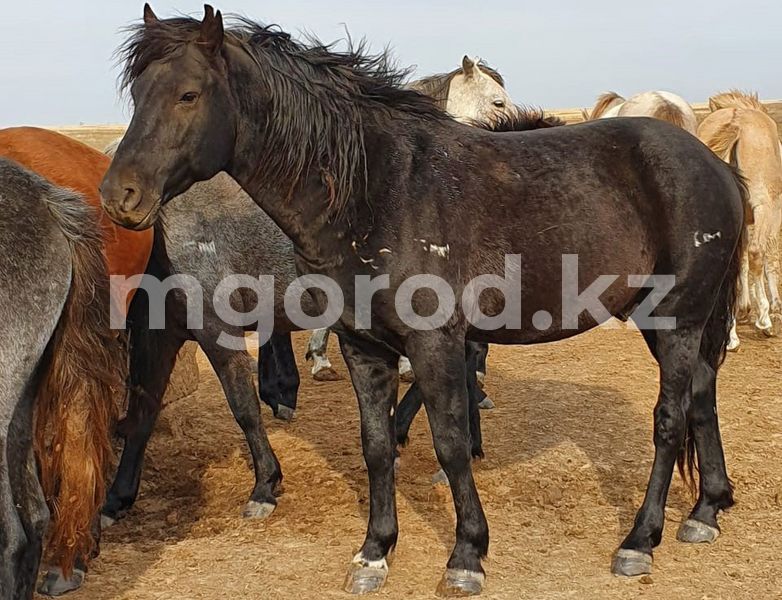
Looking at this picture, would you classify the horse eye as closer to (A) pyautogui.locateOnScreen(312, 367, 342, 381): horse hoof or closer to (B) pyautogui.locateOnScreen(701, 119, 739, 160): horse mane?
(A) pyautogui.locateOnScreen(312, 367, 342, 381): horse hoof

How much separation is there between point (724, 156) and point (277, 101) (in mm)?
5842

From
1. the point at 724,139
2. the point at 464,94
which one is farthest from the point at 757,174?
the point at 464,94

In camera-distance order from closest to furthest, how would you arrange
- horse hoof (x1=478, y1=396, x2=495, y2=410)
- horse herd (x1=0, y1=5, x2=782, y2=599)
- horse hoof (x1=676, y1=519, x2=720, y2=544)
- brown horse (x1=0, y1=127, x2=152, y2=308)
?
horse herd (x1=0, y1=5, x2=782, y2=599)
horse hoof (x1=676, y1=519, x2=720, y2=544)
brown horse (x1=0, y1=127, x2=152, y2=308)
horse hoof (x1=478, y1=396, x2=495, y2=410)

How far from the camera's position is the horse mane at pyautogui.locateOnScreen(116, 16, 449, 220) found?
11.6 feet

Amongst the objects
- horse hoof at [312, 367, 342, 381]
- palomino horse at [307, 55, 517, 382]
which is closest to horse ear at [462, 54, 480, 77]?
palomino horse at [307, 55, 517, 382]

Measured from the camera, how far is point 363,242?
12.1 feet

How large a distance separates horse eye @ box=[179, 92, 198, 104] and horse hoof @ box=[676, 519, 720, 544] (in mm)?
2841

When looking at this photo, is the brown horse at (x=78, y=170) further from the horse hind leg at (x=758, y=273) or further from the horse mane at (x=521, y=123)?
the horse hind leg at (x=758, y=273)

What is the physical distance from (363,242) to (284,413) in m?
2.98

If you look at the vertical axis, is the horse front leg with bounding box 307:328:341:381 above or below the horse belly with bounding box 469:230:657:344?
below

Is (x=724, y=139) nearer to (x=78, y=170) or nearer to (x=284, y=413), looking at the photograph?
(x=284, y=413)

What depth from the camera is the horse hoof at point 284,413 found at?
6410 mm

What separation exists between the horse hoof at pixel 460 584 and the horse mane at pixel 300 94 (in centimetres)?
149

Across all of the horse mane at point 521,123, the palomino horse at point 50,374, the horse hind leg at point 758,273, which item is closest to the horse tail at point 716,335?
the horse mane at point 521,123
